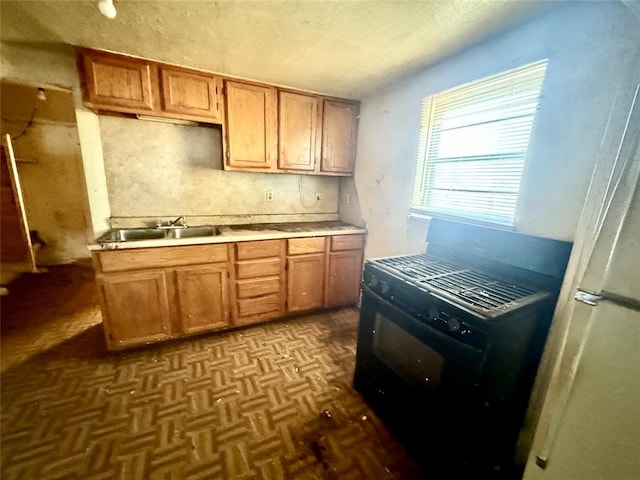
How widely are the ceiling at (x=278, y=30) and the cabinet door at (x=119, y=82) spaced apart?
0.30 ft

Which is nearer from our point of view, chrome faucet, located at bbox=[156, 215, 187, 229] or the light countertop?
the light countertop

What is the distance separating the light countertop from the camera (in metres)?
2.06

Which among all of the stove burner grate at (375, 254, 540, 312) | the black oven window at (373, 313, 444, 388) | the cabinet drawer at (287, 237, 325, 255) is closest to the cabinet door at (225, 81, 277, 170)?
the cabinet drawer at (287, 237, 325, 255)

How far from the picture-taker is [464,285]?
1374 mm

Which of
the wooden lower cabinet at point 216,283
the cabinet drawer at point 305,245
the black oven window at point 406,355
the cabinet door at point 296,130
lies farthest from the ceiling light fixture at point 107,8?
the black oven window at point 406,355

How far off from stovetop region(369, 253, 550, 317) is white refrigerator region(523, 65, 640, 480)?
0.30 metres

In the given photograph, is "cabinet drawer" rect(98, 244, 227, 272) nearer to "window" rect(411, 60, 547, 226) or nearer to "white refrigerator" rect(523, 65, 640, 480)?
"window" rect(411, 60, 547, 226)

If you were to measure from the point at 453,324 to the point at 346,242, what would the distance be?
184 cm

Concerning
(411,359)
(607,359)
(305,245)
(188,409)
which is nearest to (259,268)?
(305,245)

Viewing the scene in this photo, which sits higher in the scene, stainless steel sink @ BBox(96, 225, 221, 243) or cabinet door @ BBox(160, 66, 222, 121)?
cabinet door @ BBox(160, 66, 222, 121)

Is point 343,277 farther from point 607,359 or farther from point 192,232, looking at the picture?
point 607,359

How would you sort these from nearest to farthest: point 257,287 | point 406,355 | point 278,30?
1. point 406,355
2. point 278,30
3. point 257,287

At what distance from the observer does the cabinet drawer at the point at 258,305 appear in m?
2.56

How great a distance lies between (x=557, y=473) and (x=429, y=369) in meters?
0.51
